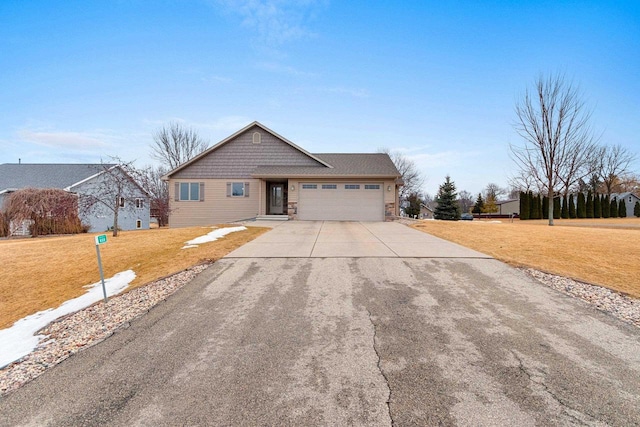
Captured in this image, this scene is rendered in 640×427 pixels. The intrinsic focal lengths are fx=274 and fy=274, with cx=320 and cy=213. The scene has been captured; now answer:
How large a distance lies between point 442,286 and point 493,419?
10.4 feet

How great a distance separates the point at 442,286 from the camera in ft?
16.8

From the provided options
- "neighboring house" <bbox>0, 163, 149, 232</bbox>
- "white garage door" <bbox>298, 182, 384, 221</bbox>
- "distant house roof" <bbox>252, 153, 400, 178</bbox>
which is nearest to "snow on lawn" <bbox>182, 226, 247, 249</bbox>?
"distant house roof" <bbox>252, 153, 400, 178</bbox>

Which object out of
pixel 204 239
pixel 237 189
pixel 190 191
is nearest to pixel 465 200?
pixel 237 189

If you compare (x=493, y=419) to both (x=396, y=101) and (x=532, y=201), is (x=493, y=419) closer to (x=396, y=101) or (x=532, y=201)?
(x=396, y=101)

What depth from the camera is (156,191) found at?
31891 millimetres

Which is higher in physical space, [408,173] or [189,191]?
[408,173]

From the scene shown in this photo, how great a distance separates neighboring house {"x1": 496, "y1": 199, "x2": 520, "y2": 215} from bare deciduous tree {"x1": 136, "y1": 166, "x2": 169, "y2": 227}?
56939 mm

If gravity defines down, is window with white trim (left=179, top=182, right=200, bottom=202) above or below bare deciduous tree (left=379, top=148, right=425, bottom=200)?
below

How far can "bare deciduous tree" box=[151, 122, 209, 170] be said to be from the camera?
112 feet

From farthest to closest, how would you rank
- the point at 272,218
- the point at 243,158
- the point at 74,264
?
1. the point at 243,158
2. the point at 272,218
3. the point at 74,264

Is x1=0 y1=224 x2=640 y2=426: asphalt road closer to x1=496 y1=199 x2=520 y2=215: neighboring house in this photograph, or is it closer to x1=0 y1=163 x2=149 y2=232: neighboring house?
x1=0 y1=163 x2=149 y2=232: neighboring house

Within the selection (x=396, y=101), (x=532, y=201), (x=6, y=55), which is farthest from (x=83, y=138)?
(x=532, y=201)

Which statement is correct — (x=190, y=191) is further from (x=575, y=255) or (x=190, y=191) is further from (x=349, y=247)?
(x=575, y=255)

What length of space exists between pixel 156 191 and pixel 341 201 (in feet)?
82.6
